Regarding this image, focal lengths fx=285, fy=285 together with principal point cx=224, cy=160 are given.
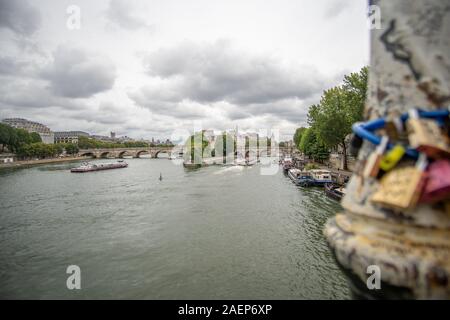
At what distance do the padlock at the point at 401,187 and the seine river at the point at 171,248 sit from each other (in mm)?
9985

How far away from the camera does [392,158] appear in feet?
5.21

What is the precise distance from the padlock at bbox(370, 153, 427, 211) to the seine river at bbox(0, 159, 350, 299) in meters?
9.98

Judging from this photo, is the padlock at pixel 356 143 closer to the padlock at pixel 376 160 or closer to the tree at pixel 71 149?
the padlock at pixel 376 160

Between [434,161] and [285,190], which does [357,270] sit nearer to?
[434,161]

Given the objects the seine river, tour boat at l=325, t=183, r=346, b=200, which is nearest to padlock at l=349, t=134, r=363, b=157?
the seine river

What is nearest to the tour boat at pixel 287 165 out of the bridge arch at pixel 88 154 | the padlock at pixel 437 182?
the padlock at pixel 437 182

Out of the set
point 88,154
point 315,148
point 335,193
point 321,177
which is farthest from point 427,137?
point 88,154

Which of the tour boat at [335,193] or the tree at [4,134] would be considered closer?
the tour boat at [335,193]

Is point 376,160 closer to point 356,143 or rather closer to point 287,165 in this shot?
point 356,143

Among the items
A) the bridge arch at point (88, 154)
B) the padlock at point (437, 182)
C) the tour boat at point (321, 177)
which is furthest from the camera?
the bridge arch at point (88, 154)

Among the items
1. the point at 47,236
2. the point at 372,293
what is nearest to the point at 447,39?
the point at 372,293

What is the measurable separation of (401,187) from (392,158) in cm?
18

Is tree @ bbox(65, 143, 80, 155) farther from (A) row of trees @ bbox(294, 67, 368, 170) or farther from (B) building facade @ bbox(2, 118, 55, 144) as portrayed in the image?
(A) row of trees @ bbox(294, 67, 368, 170)

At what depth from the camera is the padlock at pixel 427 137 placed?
1413 millimetres
